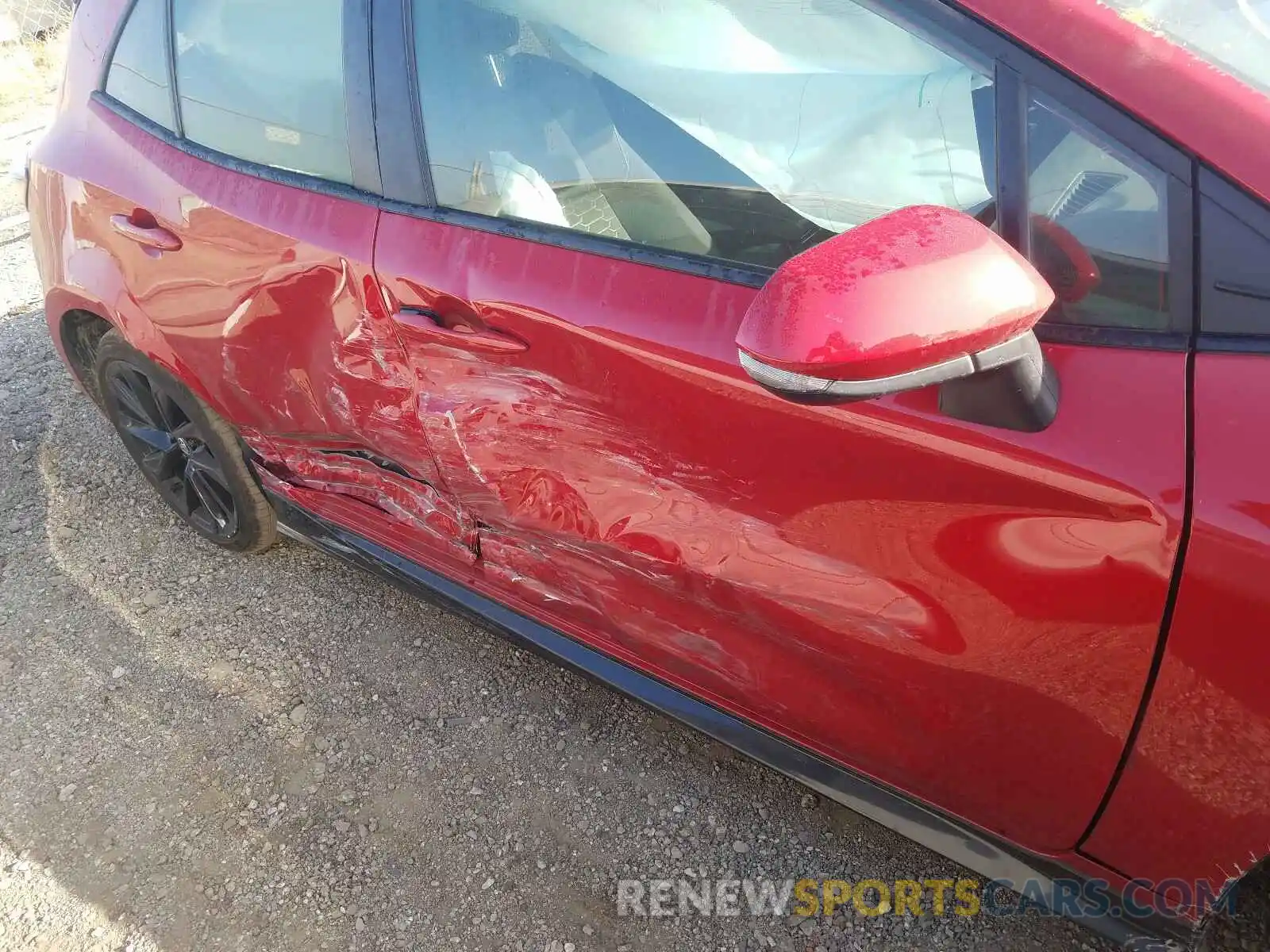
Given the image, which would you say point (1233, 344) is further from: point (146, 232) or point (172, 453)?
point (172, 453)

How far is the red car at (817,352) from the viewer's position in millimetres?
978

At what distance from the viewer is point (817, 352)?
0.87m

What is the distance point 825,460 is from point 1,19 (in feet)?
31.2

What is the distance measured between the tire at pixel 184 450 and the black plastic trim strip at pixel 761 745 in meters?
0.38

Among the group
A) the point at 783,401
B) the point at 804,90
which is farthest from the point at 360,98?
the point at 783,401

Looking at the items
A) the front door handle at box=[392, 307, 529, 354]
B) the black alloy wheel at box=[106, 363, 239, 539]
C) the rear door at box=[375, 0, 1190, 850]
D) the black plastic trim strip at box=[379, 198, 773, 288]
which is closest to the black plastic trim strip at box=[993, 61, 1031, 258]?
the rear door at box=[375, 0, 1190, 850]

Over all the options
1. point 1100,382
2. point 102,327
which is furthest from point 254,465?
point 1100,382

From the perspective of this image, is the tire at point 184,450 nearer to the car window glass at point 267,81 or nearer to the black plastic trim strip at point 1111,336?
the car window glass at point 267,81

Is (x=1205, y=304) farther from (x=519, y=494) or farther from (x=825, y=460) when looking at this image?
(x=519, y=494)

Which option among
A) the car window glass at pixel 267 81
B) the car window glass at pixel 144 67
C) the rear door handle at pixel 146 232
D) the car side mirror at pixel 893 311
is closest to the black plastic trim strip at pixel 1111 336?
the car side mirror at pixel 893 311

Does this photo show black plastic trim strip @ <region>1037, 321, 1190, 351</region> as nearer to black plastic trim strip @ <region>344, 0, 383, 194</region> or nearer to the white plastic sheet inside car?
the white plastic sheet inside car

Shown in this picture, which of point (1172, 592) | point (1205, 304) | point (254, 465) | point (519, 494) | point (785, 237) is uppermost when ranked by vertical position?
point (1205, 304)

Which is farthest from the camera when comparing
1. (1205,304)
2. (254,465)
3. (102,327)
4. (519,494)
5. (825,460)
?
(102,327)

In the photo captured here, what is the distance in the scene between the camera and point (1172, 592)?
1.01m
